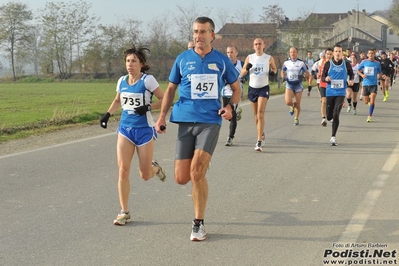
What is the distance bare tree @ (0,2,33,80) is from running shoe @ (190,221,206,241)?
74.9m

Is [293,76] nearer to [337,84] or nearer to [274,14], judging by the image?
[337,84]

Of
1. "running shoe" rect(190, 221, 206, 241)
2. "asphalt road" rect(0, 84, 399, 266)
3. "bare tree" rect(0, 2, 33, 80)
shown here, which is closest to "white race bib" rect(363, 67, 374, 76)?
"asphalt road" rect(0, 84, 399, 266)

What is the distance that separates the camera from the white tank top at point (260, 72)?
37.0ft

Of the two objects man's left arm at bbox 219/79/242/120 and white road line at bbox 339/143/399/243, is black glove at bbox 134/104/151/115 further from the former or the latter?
white road line at bbox 339/143/399/243

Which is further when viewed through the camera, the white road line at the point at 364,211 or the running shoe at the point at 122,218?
the running shoe at the point at 122,218

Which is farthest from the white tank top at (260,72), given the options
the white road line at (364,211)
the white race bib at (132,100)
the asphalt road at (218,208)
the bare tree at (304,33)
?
the bare tree at (304,33)

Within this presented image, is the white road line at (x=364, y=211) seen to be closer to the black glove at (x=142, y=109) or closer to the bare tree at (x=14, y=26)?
the black glove at (x=142, y=109)

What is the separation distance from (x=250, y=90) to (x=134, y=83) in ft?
17.7

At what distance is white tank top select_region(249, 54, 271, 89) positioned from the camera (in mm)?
11289

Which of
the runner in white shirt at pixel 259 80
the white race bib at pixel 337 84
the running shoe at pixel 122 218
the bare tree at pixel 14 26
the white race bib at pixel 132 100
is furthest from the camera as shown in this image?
the bare tree at pixel 14 26

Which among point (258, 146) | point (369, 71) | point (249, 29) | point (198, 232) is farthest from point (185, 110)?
point (249, 29)

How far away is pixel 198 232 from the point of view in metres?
5.49

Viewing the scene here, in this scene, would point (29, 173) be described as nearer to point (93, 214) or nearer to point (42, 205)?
point (42, 205)

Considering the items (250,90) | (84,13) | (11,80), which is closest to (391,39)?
(84,13)
